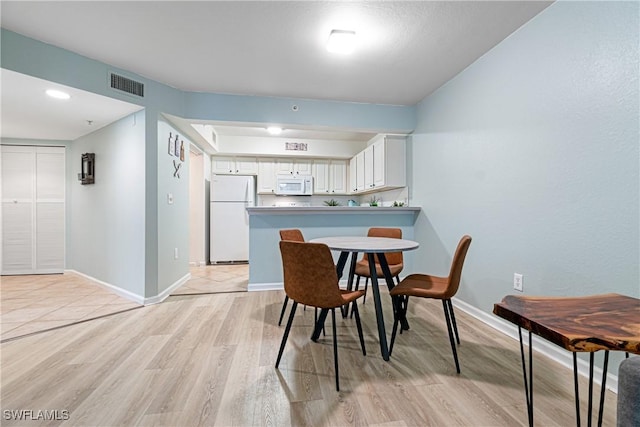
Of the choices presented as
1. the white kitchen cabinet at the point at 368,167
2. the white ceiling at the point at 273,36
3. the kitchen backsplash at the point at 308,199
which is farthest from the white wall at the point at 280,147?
the white ceiling at the point at 273,36

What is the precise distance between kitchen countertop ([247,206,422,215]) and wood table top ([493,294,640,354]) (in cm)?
242

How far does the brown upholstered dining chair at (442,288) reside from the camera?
1.70 metres

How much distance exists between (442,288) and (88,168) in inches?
173

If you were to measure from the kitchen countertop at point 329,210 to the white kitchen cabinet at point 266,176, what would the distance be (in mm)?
2198

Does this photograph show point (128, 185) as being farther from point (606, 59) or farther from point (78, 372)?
point (606, 59)

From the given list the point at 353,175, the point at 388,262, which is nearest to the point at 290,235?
the point at 388,262

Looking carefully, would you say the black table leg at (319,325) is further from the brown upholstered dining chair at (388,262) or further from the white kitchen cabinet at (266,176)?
the white kitchen cabinet at (266,176)

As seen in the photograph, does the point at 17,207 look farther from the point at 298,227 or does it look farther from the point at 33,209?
the point at 298,227

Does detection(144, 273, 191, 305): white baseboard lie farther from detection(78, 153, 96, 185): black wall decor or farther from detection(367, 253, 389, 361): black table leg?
detection(367, 253, 389, 361): black table leg

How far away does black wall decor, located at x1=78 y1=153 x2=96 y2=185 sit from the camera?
357 cm

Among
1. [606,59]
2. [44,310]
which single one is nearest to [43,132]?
[44,310]

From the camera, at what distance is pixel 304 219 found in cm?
352

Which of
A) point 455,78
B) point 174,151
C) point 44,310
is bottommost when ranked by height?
point 44,310

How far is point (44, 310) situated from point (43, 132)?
2599 mm
